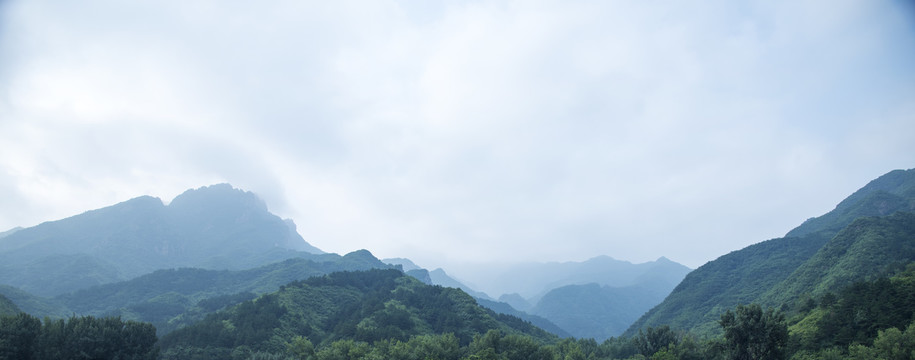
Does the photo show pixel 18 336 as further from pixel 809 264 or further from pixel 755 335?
pixel 809 264

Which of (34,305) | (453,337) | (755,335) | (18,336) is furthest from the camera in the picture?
(34,305)

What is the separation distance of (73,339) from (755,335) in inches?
3362

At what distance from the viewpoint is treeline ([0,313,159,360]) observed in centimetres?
4891

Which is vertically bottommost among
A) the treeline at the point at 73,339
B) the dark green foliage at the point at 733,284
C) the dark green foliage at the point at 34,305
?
the dark green foliage at the point at 733,284

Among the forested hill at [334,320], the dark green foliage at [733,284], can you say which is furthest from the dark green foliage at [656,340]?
the dark green foliage at [733,284]

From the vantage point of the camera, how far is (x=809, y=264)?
4872 inches

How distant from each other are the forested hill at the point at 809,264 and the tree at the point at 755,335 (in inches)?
2308

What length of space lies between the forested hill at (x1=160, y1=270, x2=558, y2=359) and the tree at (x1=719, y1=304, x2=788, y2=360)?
136 ft

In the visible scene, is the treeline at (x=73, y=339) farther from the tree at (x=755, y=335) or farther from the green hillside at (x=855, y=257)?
the green hillside at (x=855, y=257)

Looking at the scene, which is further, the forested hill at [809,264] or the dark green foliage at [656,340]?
the forested hill at [809,264]

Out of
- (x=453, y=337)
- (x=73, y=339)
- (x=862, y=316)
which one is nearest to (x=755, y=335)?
(x=862, y=316)

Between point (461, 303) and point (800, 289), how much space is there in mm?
95266

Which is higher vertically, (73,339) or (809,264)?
(73,339)

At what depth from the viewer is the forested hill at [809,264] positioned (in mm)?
101438
